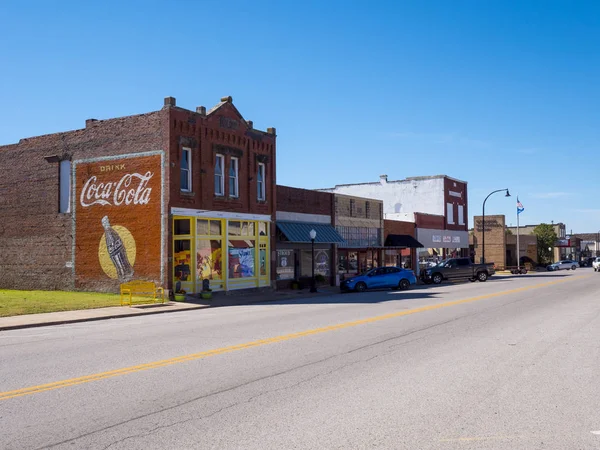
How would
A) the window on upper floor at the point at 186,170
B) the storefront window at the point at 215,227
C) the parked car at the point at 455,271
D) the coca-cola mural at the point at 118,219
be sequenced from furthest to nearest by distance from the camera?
the parked car at the point at 455,271
the storefront window at the point at 215,227
the window on upper floor at the point at 186,170
the coca-cola mural at the point at 118,219

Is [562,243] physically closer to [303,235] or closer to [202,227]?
[303,235]

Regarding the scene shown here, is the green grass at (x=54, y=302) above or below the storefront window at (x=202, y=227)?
below

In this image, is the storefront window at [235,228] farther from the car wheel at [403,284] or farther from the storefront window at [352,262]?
the storefront window at [352,262]

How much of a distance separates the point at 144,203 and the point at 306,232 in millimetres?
11322

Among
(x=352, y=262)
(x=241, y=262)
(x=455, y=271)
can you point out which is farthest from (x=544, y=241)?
(x=241, y=262)

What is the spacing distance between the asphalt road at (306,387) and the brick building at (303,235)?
62.6ft

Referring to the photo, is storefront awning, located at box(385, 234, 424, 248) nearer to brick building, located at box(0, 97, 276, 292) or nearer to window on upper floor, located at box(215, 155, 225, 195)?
brick building, located at box(0, 97, 276, 292)

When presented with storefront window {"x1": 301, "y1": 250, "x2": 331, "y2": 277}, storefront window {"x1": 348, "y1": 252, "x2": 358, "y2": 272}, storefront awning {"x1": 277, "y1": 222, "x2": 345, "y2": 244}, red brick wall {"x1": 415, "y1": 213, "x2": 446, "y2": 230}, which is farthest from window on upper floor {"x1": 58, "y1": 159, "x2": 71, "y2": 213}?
red brick wall {"x1": 415, "y1": 213, "x2": 446, "y2": 230}

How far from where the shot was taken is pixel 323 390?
7965mm

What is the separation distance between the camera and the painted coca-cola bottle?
92.2 feet

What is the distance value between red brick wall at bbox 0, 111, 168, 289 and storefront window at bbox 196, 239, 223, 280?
203 inches

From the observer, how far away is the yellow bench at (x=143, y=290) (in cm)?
2488

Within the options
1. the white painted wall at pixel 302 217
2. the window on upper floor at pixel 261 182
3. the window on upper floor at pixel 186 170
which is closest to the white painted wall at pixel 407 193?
the white painted wall at pixel 302 217

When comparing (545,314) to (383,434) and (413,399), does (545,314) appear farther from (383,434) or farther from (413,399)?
(383,434)
